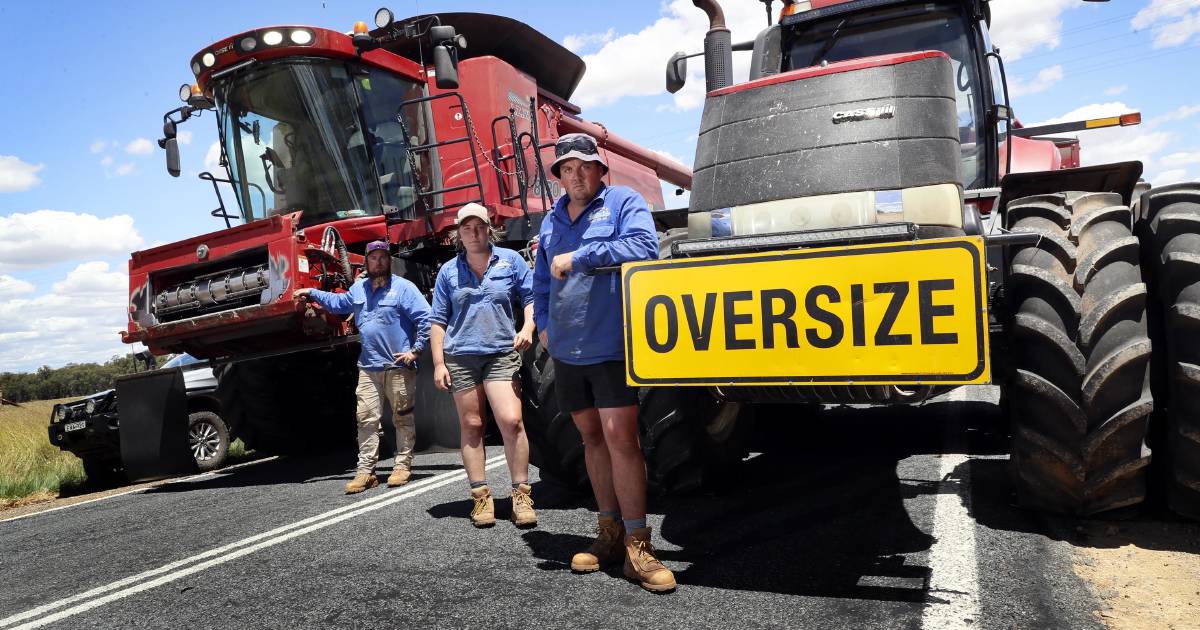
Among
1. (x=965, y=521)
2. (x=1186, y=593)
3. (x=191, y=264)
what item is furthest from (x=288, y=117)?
(x=1186, y=593)

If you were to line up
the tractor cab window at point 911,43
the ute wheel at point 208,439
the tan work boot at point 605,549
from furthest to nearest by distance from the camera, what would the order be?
the ute wheel at point 208,439
the tractor cab window at point 911,43
the tan work boot at point 605,549

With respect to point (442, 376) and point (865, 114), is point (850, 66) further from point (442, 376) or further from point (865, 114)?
point (442, 376)

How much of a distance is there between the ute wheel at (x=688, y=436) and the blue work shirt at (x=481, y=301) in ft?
3.23

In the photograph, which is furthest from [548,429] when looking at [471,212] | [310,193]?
[310,193]

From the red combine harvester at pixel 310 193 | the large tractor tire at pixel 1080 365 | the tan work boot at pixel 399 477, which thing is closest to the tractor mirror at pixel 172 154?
the red combine harvester at pixel 310 193

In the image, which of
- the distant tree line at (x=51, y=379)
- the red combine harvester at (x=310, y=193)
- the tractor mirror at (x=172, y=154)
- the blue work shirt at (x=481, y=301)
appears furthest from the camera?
the distant tree line at (x=51, y=379)

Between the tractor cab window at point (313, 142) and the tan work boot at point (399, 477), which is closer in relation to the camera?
the tan work boot at point (399, 477)

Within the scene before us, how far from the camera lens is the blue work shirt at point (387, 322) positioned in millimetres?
6477

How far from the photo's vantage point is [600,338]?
365 cm

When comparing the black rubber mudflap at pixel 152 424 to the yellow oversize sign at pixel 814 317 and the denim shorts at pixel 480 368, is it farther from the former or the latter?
the yellow oversize sign at pixel 814 317

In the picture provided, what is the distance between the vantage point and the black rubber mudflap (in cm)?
743

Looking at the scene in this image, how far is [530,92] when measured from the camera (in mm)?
9562

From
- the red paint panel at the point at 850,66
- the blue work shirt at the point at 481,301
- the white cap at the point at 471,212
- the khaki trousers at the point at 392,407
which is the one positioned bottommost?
the khaki trousers at the point at 392,407

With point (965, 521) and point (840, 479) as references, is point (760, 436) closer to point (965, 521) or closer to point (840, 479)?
point (840, 479)
